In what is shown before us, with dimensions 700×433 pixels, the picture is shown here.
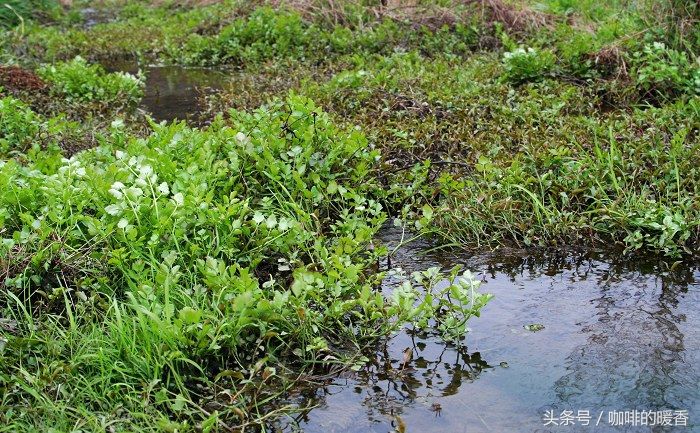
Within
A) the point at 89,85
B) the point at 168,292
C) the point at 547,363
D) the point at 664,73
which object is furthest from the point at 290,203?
the point at 89,85

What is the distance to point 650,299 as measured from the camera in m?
4.12

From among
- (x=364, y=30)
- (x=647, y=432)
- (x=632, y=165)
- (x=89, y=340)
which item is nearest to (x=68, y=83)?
(x=364, y=30)

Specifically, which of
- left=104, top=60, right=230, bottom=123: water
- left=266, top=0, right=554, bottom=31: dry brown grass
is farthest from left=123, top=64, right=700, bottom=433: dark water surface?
left=266, top=0, right=554, bottom=31: dry brown grass

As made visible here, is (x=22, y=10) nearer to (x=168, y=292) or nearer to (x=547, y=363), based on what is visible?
(x=168, y=292)

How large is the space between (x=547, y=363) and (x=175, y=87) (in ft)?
21.7

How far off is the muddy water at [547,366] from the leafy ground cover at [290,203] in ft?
0.56

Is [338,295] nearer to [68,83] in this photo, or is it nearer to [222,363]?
[222,363]

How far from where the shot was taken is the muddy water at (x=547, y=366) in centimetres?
323

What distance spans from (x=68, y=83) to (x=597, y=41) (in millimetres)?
5437

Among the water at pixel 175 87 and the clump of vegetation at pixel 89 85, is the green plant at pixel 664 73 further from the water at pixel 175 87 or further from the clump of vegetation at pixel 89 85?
the clump of vegetation at pixel 89 85

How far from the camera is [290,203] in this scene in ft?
15.1

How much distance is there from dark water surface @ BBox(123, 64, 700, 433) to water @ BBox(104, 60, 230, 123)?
4.17 meters

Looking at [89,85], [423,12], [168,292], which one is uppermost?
[168,292]

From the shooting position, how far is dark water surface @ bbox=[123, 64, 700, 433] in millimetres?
3229
